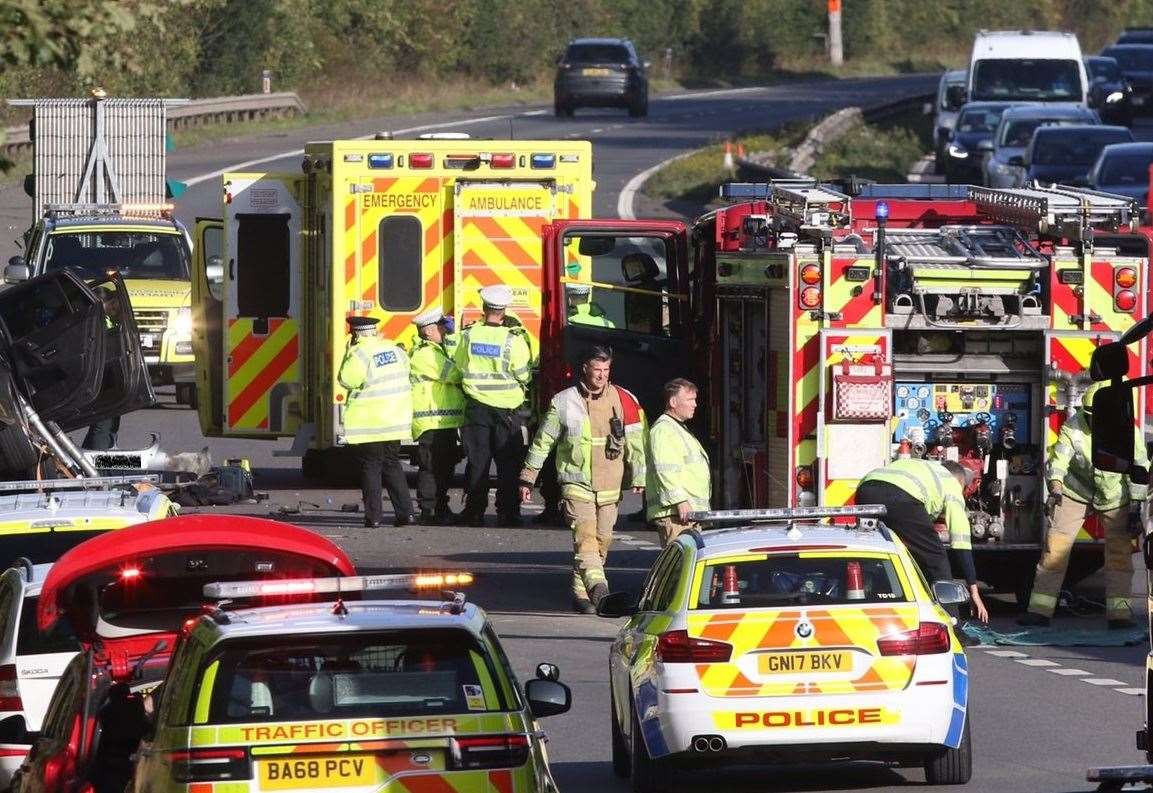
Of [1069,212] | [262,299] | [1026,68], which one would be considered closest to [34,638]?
[1069,212]

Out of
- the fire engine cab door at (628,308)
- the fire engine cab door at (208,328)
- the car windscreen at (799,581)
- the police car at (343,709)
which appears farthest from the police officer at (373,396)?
the police car at (343,709)

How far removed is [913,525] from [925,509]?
121 millimetres

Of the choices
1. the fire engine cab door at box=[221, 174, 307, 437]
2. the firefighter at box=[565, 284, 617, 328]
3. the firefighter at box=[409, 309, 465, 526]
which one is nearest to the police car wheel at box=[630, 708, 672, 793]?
the firefighter at box=[565, 284, 617, 328]

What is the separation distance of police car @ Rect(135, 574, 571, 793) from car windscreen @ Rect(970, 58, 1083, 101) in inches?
1450

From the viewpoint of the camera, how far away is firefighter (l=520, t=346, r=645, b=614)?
48.3ft

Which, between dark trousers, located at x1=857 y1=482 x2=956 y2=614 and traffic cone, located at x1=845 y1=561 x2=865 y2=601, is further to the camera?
dark trousers, located at x1=857 y1=482 x2=956 y2=614

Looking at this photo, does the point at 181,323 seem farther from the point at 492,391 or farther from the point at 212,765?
the point at 212,765

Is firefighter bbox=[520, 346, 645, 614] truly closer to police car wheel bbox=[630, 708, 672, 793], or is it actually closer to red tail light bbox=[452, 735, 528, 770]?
police car wheel bbox=[630, 708, 672, 793]

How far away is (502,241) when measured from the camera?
19.0 m

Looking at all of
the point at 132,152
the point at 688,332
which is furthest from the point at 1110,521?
the point at 132,152

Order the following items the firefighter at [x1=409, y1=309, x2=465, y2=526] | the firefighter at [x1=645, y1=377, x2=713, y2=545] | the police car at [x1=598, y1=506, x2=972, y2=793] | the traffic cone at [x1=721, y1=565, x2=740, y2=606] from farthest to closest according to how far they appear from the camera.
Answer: the firefighter at [x1=409, y1=309, x2=465, y2=526] < the firefighter at [x1=645, y1=377, x2=713, y2=545] < the traffic cone at [x1=721, y1=565, x2=740, y2=606] < the police car at [x1=598, y1=506, x2=972, y2=793]

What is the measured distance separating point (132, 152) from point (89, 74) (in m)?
25.6

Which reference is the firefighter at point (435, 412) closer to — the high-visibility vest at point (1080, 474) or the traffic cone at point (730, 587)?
the high-visibility vest at point (1080, 474)

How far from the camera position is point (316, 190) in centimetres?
1969
